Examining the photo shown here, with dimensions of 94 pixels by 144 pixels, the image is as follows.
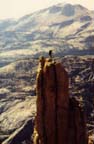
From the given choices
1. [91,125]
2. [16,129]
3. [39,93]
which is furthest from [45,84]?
[16,129]

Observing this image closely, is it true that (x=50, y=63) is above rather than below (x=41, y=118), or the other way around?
above

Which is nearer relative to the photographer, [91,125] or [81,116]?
[81,116]

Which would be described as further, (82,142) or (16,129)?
(16,129)

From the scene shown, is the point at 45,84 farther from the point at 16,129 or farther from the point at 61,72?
the point at 16,129

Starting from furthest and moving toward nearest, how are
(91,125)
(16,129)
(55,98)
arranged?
1. (16,129)
2. (91,125)
3. (55,98)

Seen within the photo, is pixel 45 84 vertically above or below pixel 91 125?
above

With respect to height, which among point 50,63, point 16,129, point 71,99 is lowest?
point 16,129

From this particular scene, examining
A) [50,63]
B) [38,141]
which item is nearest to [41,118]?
[38,141]

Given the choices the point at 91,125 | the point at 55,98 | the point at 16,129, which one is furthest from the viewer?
the point at 16,129

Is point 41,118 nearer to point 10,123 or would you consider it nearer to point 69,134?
point 69,134
